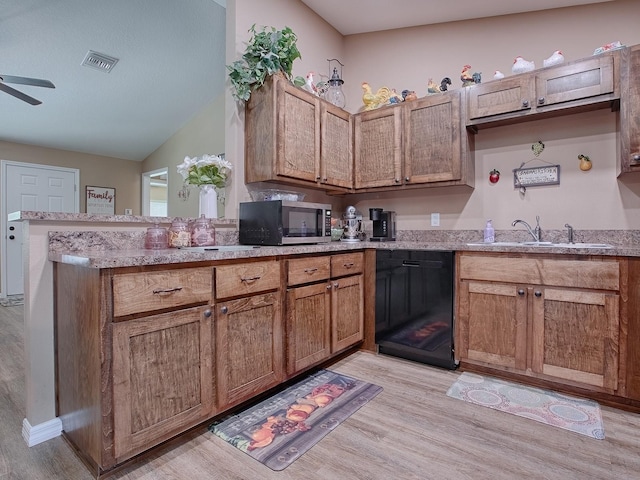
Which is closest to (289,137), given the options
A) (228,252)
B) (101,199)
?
(228,252)

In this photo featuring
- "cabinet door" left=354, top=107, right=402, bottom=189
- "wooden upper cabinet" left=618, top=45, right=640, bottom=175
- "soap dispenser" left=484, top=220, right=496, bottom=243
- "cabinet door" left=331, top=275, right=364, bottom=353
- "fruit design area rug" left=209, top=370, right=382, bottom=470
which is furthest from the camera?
"cabinet door" left=354, top=107, right=402, bottom=189

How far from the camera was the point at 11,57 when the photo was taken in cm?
349

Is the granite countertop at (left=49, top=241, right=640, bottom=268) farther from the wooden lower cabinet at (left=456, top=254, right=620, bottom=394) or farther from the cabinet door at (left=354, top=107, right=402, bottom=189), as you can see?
the cabinet door at (left=354, top=107, right=402, bottom=189)

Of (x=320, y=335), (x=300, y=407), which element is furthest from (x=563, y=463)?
(x=320, y=335)

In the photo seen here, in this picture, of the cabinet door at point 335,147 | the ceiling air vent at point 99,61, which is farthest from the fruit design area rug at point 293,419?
the ceiling air vent at point 99,61

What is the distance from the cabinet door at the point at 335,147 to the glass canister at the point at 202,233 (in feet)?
3.23

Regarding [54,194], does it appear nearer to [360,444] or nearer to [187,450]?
[187,450]

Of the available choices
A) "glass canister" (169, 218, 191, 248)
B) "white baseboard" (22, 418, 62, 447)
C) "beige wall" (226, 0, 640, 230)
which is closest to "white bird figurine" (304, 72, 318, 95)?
"beige wall" (226, 0, 640, 230)

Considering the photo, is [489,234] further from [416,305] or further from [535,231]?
[416,305]

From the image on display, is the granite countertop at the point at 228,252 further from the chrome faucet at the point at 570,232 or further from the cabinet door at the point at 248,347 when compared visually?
the chrome faucet at the point at 570,232

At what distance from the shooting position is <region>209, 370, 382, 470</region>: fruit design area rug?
155 centimetres

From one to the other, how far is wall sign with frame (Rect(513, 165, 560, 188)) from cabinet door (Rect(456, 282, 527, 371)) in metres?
0.93

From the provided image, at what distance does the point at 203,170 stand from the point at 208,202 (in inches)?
8.7

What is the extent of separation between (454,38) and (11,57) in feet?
14.1
